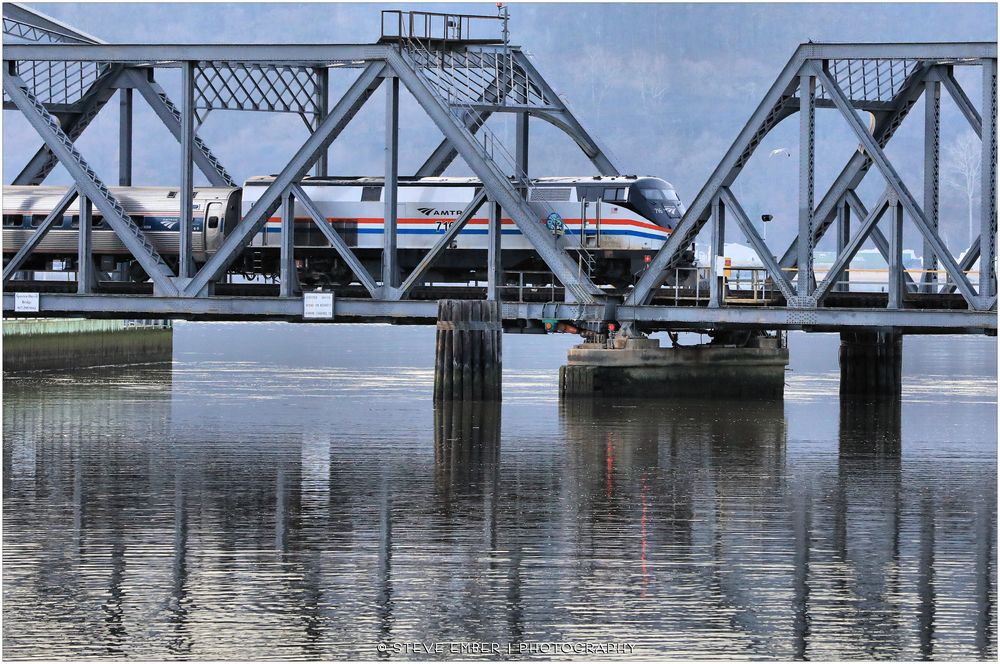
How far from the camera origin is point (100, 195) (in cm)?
4888

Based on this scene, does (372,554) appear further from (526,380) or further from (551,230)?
(526,380)

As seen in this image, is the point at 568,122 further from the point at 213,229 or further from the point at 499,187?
the point at 213,229

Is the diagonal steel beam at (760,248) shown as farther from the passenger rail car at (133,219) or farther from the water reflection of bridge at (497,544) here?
the passenger rail car at (133,219)

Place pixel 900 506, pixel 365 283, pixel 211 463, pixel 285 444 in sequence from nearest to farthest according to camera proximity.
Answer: pixel 900 506
pixel 211 463
pixel 285 444
pixel 365 283

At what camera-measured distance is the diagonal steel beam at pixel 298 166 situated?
47531mm

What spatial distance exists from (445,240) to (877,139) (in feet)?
46.1

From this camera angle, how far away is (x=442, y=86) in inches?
2000

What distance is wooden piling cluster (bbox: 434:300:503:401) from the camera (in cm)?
4666

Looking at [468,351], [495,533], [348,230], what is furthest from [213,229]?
[495,533]

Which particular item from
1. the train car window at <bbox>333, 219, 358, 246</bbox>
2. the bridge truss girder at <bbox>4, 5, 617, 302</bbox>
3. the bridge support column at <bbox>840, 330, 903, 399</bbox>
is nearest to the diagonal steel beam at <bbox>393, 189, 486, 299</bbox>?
the bridge truss girder at <bbox>4, 5, 617, 302</bbox>

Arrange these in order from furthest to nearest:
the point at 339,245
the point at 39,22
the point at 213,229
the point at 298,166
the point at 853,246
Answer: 1. the point at 39,22
2. the point at 213,229
3. the point at 298,166
4. the point at 339,245
5. the point at 853,246

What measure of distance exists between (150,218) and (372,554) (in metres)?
33.6

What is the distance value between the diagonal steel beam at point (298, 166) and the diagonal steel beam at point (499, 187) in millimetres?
927

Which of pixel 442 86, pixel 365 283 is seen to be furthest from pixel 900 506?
pixel 442 86
